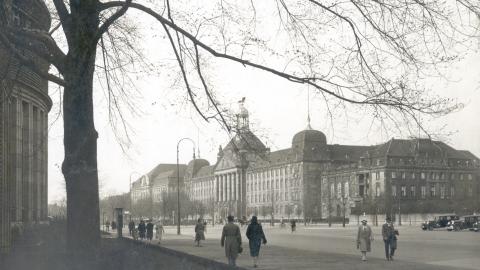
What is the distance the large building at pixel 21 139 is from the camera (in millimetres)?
10836

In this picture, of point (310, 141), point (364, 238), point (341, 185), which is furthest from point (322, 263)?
point (310, 141)

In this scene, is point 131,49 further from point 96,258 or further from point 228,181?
point 228,181

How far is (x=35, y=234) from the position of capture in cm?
3023

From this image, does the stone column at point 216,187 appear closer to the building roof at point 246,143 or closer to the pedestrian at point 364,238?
the pedestrian at point 364,238

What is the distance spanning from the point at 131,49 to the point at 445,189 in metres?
121

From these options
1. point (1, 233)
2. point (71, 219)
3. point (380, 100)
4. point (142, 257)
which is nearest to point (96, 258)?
point (71, 219)

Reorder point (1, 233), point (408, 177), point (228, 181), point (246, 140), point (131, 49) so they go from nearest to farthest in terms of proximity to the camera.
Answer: point (246, 140)
point (131, 49)
point (1, 233)
point (408, 177)
point (228, 181)

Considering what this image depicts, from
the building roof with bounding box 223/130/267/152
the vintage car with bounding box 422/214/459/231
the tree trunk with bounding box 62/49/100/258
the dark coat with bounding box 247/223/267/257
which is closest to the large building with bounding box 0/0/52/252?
the tree trunk with bounding box 62/49/100/258

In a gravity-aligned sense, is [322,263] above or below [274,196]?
below

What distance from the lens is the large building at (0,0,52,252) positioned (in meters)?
10.8

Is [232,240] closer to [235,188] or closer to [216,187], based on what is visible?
[235,188]

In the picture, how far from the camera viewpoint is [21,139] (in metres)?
34.6

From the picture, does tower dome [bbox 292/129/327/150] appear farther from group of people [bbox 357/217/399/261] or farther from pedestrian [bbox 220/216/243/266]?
pedestrian [bbox 220/216/243/266]

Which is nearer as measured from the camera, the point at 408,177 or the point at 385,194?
the point at 385,194
